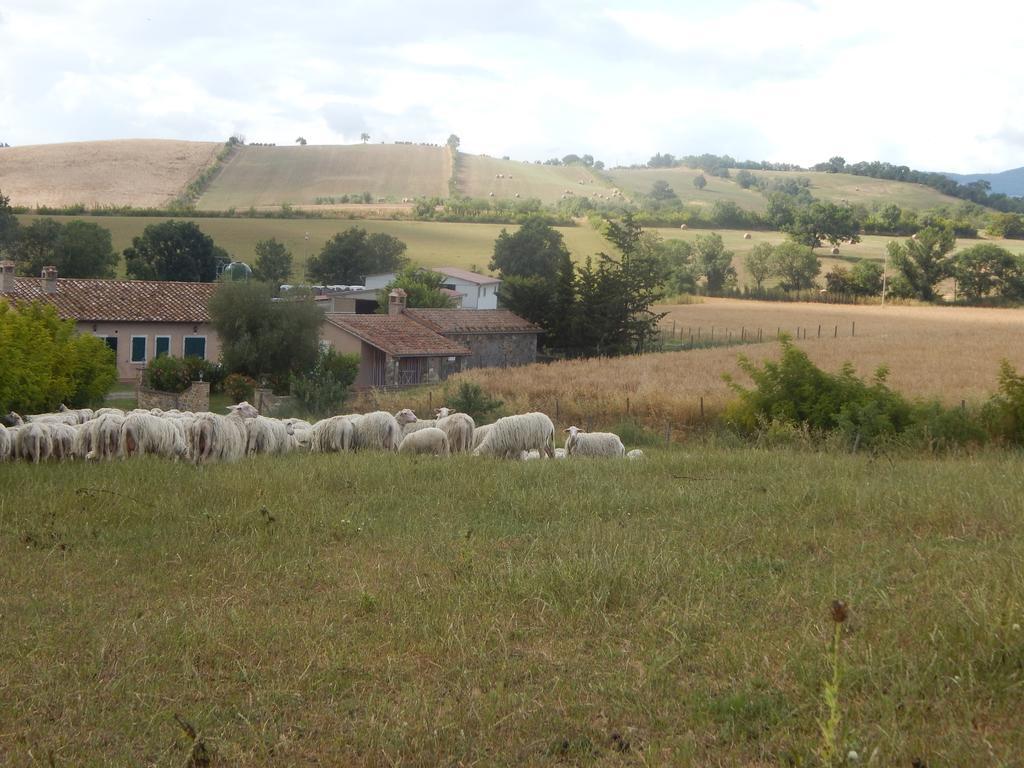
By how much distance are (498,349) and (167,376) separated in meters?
20.0

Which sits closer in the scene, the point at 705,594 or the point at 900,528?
the point at 705,594

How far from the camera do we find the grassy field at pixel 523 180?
142125mm

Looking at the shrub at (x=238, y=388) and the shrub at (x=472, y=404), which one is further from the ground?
the shrub at (x=472, y=404)

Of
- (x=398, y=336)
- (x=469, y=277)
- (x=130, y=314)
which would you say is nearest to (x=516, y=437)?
(x=398, y=336)

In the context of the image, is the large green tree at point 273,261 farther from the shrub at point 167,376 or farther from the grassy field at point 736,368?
the shrub at point 167,376

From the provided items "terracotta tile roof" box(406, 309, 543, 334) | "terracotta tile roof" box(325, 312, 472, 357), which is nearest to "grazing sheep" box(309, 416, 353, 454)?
"terracotta tile roof" box(325, 312, 472, 357)

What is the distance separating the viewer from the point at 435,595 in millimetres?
7707

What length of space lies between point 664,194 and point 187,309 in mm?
116206

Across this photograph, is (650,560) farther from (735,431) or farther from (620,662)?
(735,431)

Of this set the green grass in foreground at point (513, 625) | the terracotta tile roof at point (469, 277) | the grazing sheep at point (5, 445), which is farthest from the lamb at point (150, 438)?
the terracotta tile roof at point (469, 277)

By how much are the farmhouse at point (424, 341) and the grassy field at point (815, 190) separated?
308 feet

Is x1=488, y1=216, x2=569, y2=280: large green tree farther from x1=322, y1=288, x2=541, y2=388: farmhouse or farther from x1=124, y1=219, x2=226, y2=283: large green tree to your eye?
x1=322, y1=288, x2=541, y2=388: farmhouse

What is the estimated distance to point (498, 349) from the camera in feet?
199

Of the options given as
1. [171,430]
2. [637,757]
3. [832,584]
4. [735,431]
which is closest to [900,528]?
[832,584]
